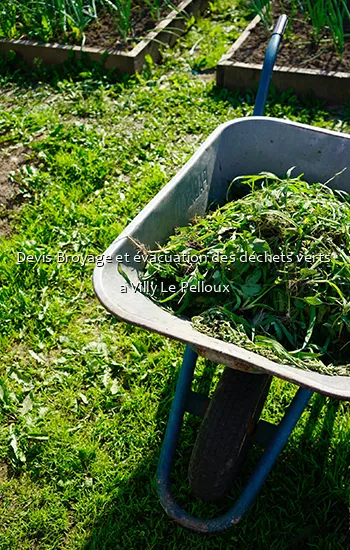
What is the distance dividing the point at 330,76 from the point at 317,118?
36 cm

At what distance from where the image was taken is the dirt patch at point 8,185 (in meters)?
3.29

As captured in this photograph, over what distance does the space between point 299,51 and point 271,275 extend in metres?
3.37

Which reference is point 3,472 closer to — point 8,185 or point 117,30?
point 8,185

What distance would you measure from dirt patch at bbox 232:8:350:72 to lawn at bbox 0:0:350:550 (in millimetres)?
367

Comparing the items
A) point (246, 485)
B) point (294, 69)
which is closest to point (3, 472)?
point (246, 485)

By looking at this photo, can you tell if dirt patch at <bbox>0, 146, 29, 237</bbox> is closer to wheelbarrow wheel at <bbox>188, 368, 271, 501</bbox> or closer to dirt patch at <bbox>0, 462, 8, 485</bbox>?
dirt patch at <bbox>0, 462, 8, 485</bbox>

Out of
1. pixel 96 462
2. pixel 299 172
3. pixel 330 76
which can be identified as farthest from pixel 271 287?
pixel 330 76

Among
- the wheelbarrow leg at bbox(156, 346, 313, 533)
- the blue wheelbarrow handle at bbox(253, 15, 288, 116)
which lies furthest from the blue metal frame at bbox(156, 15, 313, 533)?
the blue wheelbarrow handle at bbox(253, 15, 288, 116)

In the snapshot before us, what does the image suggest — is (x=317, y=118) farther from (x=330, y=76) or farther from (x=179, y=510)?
(x=179, y=510)

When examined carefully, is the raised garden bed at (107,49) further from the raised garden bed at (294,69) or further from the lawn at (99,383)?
the raised garden bed at (294,69)

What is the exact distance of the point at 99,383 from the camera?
2.51m

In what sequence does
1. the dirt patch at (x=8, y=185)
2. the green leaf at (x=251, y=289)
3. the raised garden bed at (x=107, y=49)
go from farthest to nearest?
the raised garden bed at (x=107, y=49) → the dirt patch at (x=8, y=185) → the green leaf at (x=251, y=289)

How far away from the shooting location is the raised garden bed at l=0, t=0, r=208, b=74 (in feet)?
14.7

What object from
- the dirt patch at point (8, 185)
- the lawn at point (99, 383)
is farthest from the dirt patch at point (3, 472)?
the dirt patch at point (8, 185)
